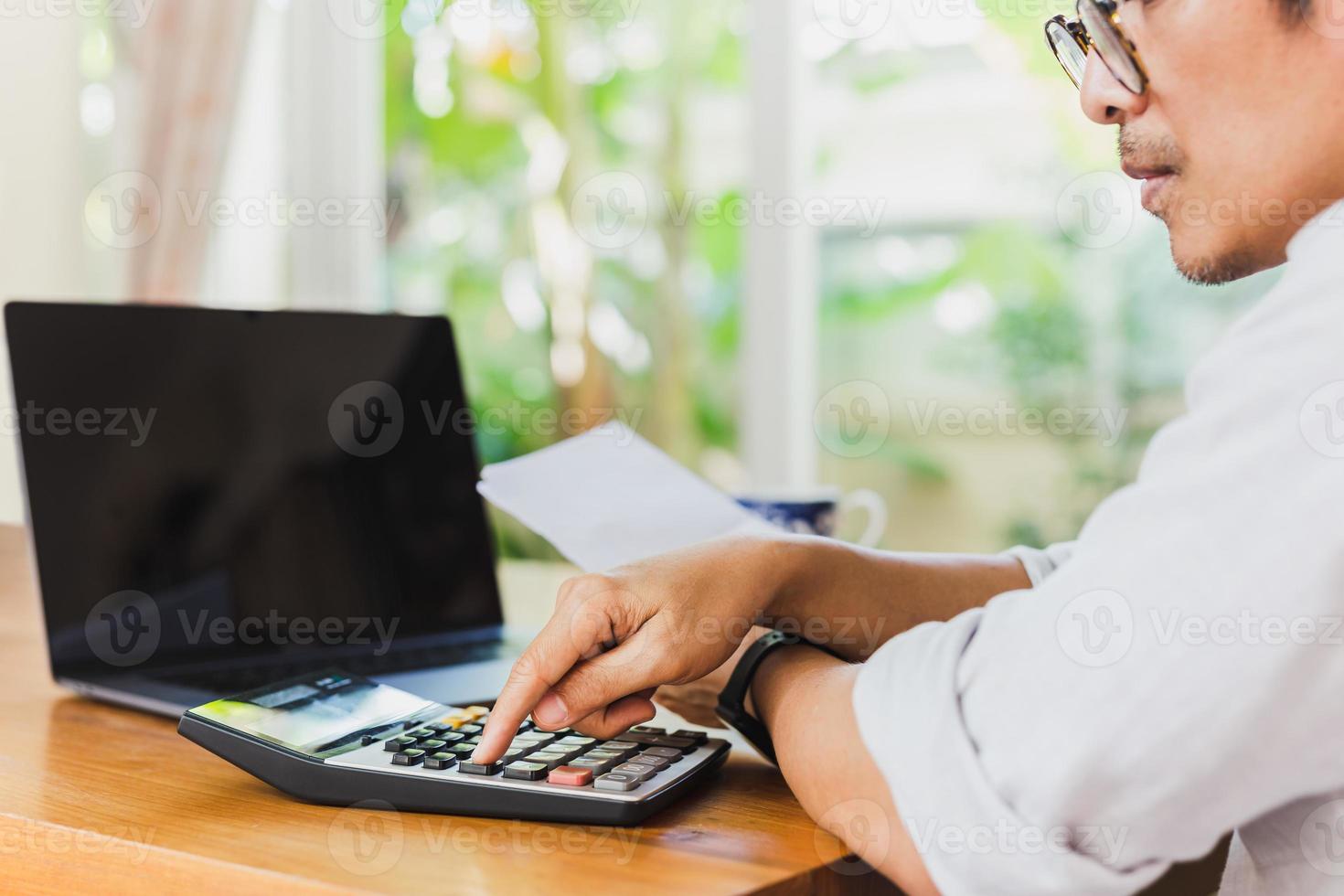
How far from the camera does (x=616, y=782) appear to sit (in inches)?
25.0

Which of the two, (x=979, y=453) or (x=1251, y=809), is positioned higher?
(x=1251, y=809)

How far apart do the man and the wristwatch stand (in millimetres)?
46

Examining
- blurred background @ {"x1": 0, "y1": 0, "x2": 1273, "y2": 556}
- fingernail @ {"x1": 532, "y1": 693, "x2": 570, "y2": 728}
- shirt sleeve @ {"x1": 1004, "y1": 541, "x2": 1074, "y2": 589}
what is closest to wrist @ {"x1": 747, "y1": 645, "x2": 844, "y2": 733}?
fingernail @ {"x1": 532, "y1": 693, "x2": 570, "y2": 728}

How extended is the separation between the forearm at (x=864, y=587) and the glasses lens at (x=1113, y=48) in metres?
0.33

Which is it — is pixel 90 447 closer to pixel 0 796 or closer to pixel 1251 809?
pixel 0 796

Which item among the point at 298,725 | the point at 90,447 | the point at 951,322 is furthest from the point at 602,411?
the point at 298,725

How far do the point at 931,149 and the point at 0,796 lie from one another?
2576mm

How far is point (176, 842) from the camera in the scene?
593 millimetres

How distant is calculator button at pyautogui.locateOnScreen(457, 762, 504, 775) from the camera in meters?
0.64

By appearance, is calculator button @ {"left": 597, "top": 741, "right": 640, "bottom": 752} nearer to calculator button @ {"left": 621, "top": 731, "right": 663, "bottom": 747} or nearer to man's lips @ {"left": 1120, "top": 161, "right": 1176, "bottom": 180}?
calculator button @ {"left": 621, "top": 731, "right": 663, "bottom": 747}

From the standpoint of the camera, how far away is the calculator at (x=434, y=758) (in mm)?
629

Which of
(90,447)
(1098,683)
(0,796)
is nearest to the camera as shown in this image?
(1098,683)

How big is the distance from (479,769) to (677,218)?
2.62 metres

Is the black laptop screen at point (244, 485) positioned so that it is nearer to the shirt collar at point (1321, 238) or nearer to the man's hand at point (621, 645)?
the man's hand at point (621, 645)
